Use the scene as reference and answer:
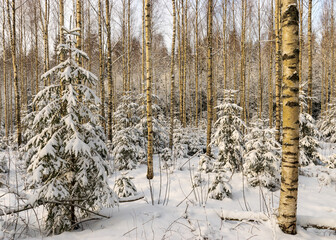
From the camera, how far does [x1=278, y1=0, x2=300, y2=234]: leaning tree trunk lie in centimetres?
258

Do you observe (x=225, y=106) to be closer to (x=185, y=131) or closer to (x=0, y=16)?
(x=185, y=131)

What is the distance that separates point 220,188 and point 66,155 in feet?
13.6

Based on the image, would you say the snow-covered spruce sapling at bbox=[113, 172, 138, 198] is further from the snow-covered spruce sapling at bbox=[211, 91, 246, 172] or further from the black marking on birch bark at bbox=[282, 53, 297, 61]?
the black marking on birch bark at bbox=[282, 53, 297, 61]

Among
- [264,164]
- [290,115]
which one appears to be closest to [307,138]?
[264,164]

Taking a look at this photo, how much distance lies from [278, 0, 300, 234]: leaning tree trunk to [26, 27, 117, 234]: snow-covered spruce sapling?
8.03ft

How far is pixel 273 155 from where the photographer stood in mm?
5961

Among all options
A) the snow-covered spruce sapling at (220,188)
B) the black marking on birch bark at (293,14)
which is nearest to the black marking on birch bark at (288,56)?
the black marking on birch bark at (293,14)

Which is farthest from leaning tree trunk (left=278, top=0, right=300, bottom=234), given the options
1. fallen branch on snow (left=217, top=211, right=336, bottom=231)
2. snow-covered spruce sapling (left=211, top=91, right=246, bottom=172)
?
snow-covered spruce sapling (left=211, top=91, right=246, bottom=172)

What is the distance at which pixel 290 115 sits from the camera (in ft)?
8.59

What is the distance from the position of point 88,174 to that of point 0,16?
711 inches

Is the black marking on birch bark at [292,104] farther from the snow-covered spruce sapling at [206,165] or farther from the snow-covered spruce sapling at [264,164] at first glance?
the snow-covered spruce sapling at [206,165]

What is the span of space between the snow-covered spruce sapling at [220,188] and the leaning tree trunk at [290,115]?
2.99m

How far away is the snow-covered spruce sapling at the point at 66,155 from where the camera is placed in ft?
A: 9.27

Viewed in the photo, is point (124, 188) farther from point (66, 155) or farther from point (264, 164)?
point (264, 164)
